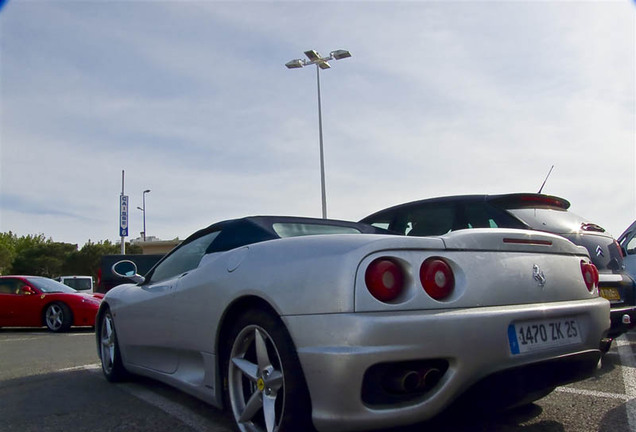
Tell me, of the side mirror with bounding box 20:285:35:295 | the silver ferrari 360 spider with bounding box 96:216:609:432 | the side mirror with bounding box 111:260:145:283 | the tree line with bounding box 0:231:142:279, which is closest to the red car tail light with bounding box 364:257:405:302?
the silver ferrari 360 spider with bounding box 96:216:609:432

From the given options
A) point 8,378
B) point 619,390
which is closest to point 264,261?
point 619,390

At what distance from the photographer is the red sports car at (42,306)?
33.3 feet

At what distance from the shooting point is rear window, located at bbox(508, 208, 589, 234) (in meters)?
4.98

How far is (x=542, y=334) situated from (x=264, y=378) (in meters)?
1.29

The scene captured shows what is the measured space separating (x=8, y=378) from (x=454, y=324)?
415 cm

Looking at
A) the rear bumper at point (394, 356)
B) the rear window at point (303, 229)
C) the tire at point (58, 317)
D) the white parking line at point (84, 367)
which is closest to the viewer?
the rear bumper at point (394, 356)

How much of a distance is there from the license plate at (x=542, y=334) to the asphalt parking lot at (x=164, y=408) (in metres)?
0.43

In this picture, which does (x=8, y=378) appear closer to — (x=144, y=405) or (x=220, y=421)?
(x=144, y=405)

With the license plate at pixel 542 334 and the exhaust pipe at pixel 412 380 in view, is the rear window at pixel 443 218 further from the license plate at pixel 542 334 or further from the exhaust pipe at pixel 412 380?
the exhaust pipe at pixel 412 380

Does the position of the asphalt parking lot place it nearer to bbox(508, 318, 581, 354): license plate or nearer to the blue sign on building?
bbox(508, 318, 581, 354): license plate

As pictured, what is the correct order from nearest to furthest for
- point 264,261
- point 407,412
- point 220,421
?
point 407,412
point 264,261
point 220,421

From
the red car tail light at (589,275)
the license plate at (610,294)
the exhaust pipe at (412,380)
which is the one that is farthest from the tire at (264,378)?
the license plate at (610,294)

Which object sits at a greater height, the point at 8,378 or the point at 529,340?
the point at 529,340

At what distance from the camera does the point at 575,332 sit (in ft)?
9.34
